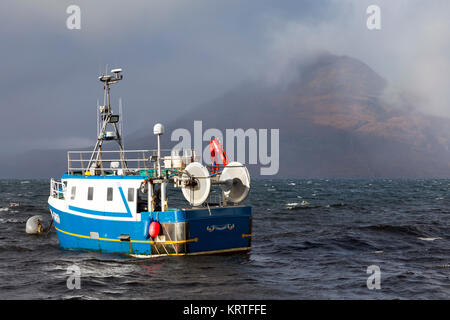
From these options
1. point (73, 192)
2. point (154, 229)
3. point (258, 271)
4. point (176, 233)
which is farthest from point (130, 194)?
point (258, 271)

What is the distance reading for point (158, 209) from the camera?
84.1ft

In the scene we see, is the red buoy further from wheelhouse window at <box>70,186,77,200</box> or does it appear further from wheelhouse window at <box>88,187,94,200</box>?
wheelhouse window at <box>70,186,77,200</box>

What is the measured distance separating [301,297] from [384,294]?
346 centimetres

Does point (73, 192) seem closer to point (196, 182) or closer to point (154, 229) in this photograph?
point (154, 229)

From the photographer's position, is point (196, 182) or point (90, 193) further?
point (90, 193)

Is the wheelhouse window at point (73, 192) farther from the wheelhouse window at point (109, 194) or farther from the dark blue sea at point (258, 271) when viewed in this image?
the dark blue sea at point (258, 271)

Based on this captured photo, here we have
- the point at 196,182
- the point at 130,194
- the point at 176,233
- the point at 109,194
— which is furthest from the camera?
the point at 109,194

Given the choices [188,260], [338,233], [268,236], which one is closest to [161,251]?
[188,260]

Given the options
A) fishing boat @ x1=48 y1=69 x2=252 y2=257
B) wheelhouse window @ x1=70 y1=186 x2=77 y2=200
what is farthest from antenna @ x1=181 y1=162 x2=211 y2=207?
wheelhouse window @ x1=70 y1=186 x2=77 y2=200

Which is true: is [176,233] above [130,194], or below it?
below

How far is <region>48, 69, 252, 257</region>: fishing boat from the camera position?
2327cm

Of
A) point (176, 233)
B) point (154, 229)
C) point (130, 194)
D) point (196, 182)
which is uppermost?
point (196, 182)

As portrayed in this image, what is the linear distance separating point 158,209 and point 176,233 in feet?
9.96

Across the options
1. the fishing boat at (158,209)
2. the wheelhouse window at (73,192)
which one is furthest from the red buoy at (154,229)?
the wheelhouse window at (73,192)
